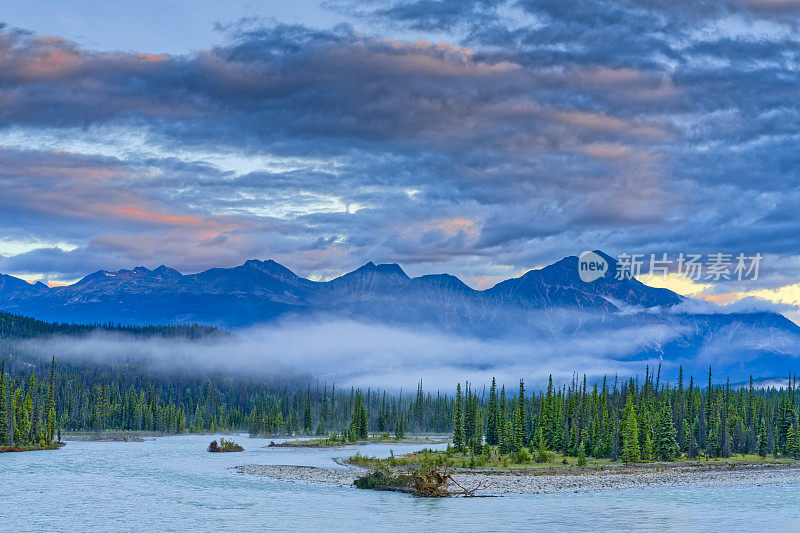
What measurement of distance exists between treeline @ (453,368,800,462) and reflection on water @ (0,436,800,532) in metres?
47.7

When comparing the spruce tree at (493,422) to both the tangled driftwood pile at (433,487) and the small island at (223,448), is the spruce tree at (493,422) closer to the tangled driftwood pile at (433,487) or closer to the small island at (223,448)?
the small island at (223,448)

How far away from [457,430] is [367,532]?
104865 mm

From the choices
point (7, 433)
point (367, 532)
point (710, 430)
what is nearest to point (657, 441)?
point (710, 430)

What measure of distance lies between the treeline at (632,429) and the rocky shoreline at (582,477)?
13.6 meters

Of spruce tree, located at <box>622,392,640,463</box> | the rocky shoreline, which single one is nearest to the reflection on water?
the rocky shoreline

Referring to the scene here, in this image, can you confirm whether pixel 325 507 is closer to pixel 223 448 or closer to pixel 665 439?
pixel 665 439

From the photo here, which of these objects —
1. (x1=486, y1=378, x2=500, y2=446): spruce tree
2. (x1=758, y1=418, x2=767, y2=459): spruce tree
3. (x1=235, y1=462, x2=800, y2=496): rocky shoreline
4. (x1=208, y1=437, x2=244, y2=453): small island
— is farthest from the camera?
(x1=486, y1=378, x2=500, y2=446): spruce tree

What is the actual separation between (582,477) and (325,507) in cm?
4948

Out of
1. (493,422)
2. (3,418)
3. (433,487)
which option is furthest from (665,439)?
(3,418)

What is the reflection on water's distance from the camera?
7294cm

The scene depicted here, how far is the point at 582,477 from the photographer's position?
119625 mm

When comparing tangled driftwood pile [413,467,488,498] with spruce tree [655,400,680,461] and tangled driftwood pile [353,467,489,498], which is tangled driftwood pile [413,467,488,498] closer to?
tangled driftwood pile [353,467,489,498]

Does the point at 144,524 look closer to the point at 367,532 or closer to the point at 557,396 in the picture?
the point at 367,532

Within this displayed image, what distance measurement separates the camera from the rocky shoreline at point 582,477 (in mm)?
107062
